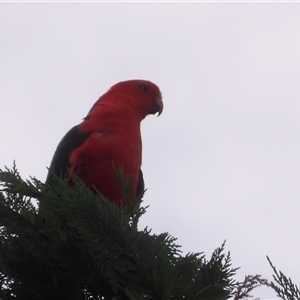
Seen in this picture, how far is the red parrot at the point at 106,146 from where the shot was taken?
127 inches

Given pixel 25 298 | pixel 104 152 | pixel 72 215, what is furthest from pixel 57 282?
pixel 104 152

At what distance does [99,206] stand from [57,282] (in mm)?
362

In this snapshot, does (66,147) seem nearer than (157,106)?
Yes

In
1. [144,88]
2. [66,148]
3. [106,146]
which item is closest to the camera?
[106,146]

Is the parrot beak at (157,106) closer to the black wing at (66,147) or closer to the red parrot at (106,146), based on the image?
the red parrot at (106,146)

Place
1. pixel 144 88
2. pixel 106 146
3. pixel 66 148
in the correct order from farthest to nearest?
pixel 144 88 → pixel 66 148 → pixel 106 146

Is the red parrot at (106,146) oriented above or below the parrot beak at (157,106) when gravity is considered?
below

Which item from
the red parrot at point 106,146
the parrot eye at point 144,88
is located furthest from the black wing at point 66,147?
the parrot eye at point 144,88

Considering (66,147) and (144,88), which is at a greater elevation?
(144,88)

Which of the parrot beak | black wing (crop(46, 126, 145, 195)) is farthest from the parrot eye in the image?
black wing (crop(46, 126, 145, 195))

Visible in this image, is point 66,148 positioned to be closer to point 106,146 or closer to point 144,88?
point 106,146

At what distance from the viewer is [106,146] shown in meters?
3.35

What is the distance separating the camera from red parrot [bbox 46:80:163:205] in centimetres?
323

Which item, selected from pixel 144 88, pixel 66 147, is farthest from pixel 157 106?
pixel 66 147
